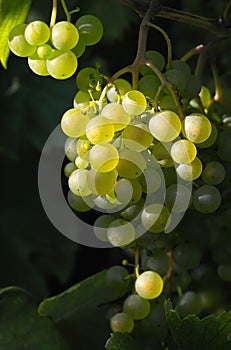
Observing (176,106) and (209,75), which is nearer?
(176,106)

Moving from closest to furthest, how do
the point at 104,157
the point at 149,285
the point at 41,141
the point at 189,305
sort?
the point at 104,157 < the point at 149,285 < the point at 189,305 < the point at 41,141

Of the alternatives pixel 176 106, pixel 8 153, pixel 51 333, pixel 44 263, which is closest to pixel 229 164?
pixel 176 106

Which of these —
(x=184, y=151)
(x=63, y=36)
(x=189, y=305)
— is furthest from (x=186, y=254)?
(x=63, y=36)

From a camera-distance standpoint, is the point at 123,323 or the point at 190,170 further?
the point at 123,323

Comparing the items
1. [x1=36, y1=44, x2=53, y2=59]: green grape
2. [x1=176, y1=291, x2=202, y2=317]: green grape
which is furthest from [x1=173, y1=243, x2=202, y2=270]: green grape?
[x1=36, y1=44, x2=53, y2=59]: green grape

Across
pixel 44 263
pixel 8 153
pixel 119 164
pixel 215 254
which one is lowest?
pixel 44 263

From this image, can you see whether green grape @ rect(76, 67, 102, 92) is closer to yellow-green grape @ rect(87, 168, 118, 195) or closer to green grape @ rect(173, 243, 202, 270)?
yellow-green grape @ rect(87, 168, 118, 195)

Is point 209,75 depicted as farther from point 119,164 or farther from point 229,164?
point 119,164

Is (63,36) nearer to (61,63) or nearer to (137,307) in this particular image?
(61,63)
